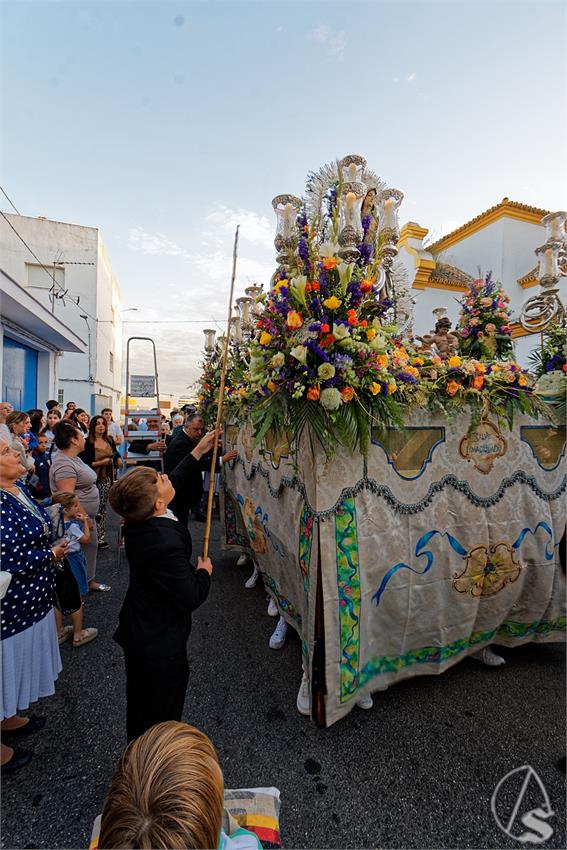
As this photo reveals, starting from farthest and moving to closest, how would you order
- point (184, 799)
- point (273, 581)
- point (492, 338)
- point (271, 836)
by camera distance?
point (492, 338) < point (273, 581) < point (271, 836) < point (184, 799)

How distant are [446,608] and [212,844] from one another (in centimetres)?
220

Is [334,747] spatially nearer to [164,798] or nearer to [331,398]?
[164,798]

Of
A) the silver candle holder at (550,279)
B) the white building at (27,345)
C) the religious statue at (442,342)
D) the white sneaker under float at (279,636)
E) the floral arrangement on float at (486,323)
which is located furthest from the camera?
the white building at (27,345)

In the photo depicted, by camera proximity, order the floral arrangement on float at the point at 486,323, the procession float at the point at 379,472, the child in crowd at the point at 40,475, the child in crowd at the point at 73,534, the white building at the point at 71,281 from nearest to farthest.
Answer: the procession float at the point at 379,472
the child in crowd at the point at 73,534
the floral arrangement on float at the point at 486,323
the child in crowd at the point at 40,475
the white building at the point at 71,281

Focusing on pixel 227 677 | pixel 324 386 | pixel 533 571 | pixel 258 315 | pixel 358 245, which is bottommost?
pixel 227 677

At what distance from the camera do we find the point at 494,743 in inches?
88.5

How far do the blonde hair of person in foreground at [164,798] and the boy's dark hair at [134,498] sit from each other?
3.16ft

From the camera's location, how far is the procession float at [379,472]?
7.29 feet

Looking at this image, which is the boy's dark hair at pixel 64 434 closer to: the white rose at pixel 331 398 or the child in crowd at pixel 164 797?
the white rose at pixel 331 398

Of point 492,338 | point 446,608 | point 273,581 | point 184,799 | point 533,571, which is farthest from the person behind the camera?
point 492,338

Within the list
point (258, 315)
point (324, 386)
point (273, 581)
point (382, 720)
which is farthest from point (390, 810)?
point (258, 315)

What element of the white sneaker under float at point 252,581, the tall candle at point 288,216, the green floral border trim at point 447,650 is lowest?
the white sneaker under float at point 252,581

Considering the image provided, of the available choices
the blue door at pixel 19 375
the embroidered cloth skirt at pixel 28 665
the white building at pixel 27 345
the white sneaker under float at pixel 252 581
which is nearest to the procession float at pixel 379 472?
the white sneaker under float at pixel 252 581

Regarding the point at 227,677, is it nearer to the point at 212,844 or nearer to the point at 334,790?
the point at 334,790
